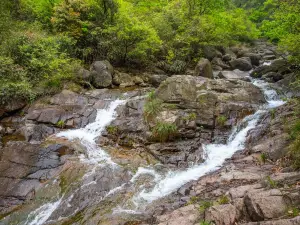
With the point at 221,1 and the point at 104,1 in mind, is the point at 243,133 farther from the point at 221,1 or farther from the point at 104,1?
the point at 221,1

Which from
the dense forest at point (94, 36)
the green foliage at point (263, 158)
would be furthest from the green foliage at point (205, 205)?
the dense forest at point (94, 36)


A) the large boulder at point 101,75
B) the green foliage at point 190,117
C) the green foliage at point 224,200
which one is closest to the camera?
the green foliage at point 224,200

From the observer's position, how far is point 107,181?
8367 millimetres

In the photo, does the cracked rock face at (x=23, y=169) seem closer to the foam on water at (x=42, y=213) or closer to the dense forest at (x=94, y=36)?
the foam on water at (x=42, y=213)

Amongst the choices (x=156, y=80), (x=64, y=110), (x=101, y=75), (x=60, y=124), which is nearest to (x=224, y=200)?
(x=60, y=124)

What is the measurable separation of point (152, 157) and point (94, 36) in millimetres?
11702

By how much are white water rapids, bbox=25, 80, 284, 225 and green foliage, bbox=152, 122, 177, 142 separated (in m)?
1.52

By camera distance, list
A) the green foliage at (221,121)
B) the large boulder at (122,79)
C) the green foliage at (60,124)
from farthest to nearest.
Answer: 1. the large boulder at (122,79)
2. the green foliage at (60,124)
3. the green foliage at (221,121)

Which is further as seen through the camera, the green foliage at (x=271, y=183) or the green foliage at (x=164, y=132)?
the green foliage at (x=164, y=132)

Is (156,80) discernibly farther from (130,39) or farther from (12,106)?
(12,106)

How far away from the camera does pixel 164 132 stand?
1046cm

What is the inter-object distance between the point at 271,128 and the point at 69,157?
27.5 ft

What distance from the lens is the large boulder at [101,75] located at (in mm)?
15781

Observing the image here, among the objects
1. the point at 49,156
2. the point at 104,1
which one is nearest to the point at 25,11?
the point at 104,1
